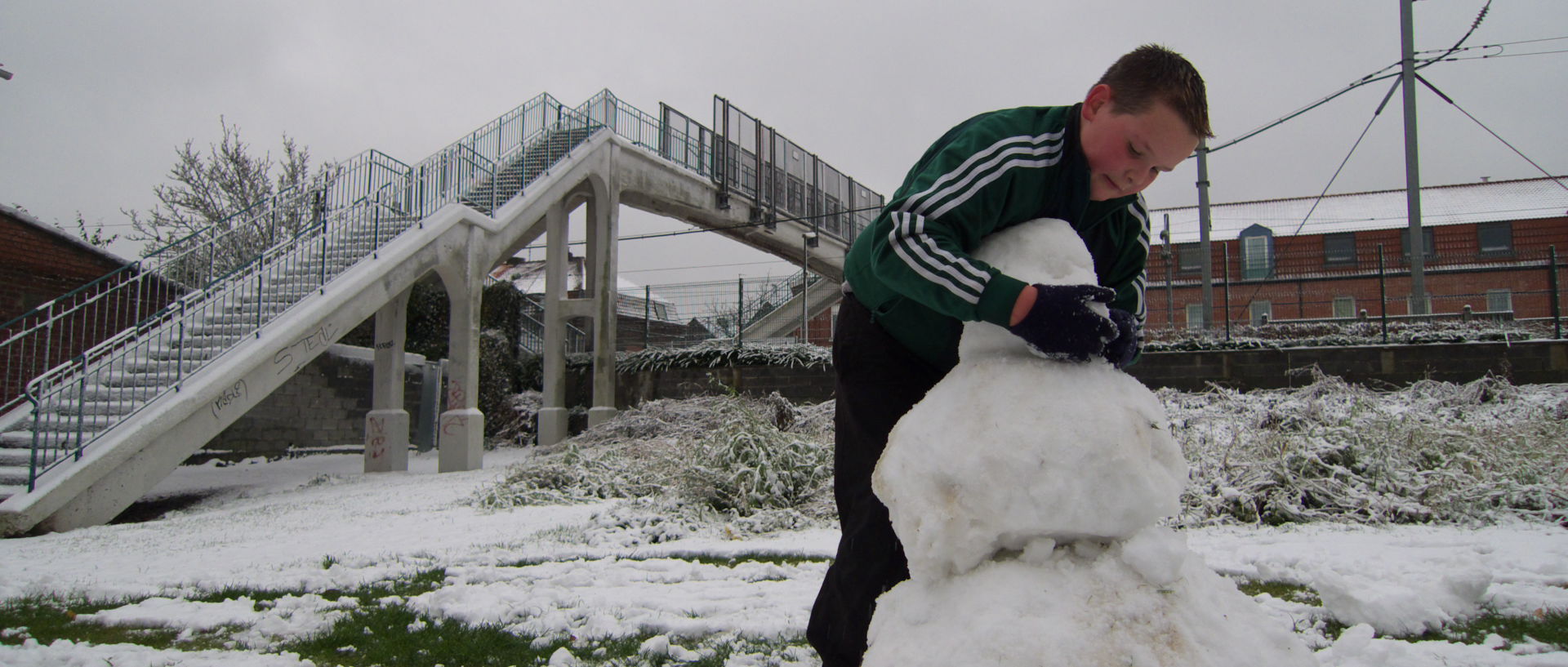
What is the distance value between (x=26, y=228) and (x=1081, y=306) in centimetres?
1617

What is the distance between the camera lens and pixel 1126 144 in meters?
1.65

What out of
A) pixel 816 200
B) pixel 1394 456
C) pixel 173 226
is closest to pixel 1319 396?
pixel 1394 456

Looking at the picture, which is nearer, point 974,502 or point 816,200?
point 974,502

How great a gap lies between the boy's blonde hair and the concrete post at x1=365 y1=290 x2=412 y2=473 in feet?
40.4

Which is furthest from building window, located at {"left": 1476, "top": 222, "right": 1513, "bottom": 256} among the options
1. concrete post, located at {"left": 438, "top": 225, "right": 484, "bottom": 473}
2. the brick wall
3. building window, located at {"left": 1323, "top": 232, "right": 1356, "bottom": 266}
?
the brick wall

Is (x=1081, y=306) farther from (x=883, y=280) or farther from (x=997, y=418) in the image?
(x=883, y=280)

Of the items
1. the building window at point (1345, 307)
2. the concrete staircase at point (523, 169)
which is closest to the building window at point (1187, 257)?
the building window at point (1345, 307)

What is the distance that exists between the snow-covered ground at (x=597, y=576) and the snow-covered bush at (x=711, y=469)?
22.4 inches

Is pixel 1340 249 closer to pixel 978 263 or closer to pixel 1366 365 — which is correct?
pixel 1366 365

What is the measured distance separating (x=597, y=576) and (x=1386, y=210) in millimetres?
40665

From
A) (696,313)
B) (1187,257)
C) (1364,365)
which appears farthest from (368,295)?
(1187,257)

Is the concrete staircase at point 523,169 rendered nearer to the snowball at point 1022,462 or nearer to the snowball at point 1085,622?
the snowball at point 1022,462

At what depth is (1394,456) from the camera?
562cm

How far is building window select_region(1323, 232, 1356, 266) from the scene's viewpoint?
3344cm
